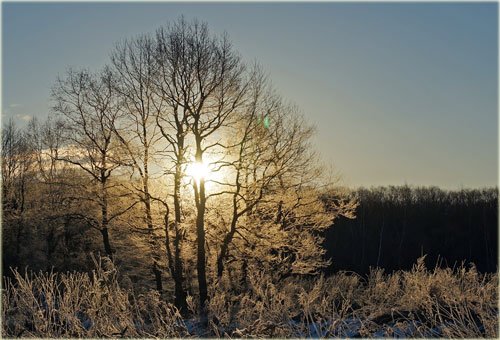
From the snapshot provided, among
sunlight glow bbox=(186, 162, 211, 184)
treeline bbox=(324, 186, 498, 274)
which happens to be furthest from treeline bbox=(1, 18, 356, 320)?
treeline bbox=(324, 186, 498, 274)

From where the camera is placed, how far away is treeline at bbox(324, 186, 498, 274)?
5131 centimetres

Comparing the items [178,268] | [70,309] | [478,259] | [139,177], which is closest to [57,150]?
[139,177]

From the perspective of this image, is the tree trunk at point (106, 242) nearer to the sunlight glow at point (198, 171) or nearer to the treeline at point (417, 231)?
the sunlight glow at point (198, 171)

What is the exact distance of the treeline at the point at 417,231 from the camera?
5131cm

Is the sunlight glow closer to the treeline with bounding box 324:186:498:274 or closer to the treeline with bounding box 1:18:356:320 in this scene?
the treeline with bounding box 1:18:356:320

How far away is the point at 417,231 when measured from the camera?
57094mm

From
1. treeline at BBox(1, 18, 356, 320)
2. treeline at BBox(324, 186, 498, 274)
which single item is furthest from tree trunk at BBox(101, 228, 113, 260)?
treeline at BBox(324, 186, 498, 274)

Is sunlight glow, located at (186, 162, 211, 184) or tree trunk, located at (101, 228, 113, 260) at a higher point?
sunlight glow, located at (186, 162, 211, 184)

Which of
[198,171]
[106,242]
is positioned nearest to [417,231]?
[106,242]

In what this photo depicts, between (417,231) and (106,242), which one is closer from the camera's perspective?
(106,242)

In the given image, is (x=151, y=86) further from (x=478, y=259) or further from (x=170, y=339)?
(x=478, y=259)

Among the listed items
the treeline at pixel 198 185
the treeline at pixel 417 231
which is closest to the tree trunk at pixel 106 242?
the treeline at pixel 198 185

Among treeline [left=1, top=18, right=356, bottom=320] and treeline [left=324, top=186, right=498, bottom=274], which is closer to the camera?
treeline [left=1, top=18, right=356, bottom=320]

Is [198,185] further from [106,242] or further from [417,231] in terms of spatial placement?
[417,231]
